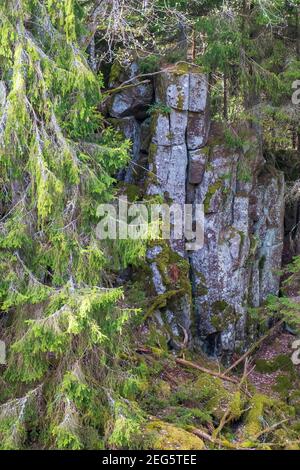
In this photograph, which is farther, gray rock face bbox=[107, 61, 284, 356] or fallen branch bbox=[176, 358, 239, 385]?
gray rock face bbox=[107, 61, 284, 356]

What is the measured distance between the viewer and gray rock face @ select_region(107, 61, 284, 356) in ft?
38.1

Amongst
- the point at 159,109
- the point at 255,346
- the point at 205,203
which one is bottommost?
the point at 255,346

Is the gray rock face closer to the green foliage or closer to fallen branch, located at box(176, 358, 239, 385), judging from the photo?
the green foliage

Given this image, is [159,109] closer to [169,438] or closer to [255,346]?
[255,346]

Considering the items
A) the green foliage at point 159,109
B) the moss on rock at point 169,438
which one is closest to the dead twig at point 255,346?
the moss on rock at point 169,438

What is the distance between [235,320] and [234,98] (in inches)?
252

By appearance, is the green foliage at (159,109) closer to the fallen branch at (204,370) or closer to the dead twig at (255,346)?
the fallen branch at (204,370)

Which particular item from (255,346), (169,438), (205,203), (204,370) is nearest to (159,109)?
(205,203)

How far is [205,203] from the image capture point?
39.9 feet

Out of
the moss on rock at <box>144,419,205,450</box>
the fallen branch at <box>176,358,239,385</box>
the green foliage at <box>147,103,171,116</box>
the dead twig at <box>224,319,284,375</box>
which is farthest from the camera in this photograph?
the dead twig at <box>224,319,284,375</box>

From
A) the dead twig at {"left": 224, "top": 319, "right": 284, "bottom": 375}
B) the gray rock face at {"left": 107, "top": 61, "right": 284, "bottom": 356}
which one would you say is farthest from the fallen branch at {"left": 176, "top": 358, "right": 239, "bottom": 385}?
the gray rock face at {"left": 107, "top": 61, "right": 284, "bottom": 356}

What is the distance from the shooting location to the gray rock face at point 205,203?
11602 mm

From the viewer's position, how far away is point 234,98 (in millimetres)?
13930

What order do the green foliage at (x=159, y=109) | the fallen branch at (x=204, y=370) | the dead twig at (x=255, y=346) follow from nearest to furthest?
the fallen branch at (x=204, y=370) < the green foliage at (x=159, y=109) < the dead twig at (x=255, y=346)
